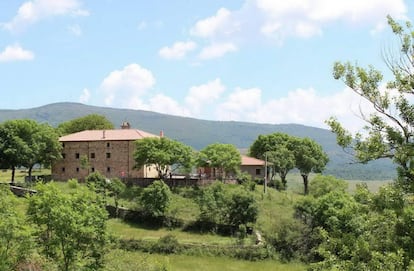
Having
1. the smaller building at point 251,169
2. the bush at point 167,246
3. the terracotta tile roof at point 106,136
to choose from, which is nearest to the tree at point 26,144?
the terracotta tile roof at point 106,136

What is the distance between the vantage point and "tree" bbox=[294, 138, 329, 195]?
251 ft

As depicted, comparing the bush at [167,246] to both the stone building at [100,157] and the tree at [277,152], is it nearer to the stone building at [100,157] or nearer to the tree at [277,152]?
the stone building at [100,157]

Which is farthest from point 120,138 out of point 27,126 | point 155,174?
point 27,126

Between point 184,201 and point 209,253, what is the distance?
1207 cm

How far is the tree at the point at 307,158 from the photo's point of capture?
76.6 m

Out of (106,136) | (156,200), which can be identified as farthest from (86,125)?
(156,200)

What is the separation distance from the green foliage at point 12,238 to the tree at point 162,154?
103 feet

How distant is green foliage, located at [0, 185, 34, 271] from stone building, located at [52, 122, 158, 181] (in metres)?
37.7

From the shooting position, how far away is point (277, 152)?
74062 mm

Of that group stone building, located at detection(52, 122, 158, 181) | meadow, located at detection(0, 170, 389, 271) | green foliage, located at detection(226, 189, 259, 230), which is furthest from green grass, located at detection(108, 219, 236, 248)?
stone building, located at detection(52, 122, 158, 181)

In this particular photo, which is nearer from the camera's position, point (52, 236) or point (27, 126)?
point (52, 236)

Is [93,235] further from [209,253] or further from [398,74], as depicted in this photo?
[398,74]

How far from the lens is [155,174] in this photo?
67562 mm

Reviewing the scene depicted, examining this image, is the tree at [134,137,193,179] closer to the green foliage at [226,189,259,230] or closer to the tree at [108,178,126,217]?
the tree at [108,178,126,217]
